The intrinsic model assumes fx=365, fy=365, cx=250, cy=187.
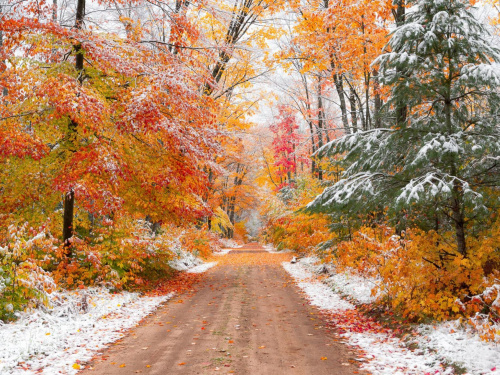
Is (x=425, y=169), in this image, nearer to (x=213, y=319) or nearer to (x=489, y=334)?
(x=489, y=334)

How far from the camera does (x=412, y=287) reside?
649 centimetres

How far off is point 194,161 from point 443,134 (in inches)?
247

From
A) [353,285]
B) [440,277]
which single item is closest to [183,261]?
[353,285]

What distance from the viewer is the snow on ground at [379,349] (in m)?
4.96

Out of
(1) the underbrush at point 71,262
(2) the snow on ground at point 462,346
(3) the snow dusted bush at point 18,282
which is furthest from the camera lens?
(1) the underbrush at point 71,262

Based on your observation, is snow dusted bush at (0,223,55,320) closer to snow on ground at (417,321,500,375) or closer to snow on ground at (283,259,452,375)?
snow on ground at (283,259,452,375)

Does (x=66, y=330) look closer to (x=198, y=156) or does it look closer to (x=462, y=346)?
(x=198, y=156)

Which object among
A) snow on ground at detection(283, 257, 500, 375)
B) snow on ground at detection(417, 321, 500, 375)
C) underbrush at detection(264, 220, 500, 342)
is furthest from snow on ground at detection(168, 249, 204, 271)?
snow on ground at detection(417, 321, 500, 375)

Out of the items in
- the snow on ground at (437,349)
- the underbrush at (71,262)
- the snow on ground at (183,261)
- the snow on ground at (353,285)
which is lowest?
the snow on ground at (183,261)

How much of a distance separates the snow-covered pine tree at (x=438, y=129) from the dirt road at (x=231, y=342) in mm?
2586

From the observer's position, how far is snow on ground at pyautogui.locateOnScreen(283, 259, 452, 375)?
16.3ft

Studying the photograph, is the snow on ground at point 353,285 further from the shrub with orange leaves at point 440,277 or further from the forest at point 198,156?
the shrub with orange leaves at point 440,277

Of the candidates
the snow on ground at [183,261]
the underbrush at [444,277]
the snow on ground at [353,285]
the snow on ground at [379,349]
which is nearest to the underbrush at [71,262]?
the snow on ground at [183,261]

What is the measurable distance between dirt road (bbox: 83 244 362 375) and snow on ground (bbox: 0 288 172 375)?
38 centimetres
